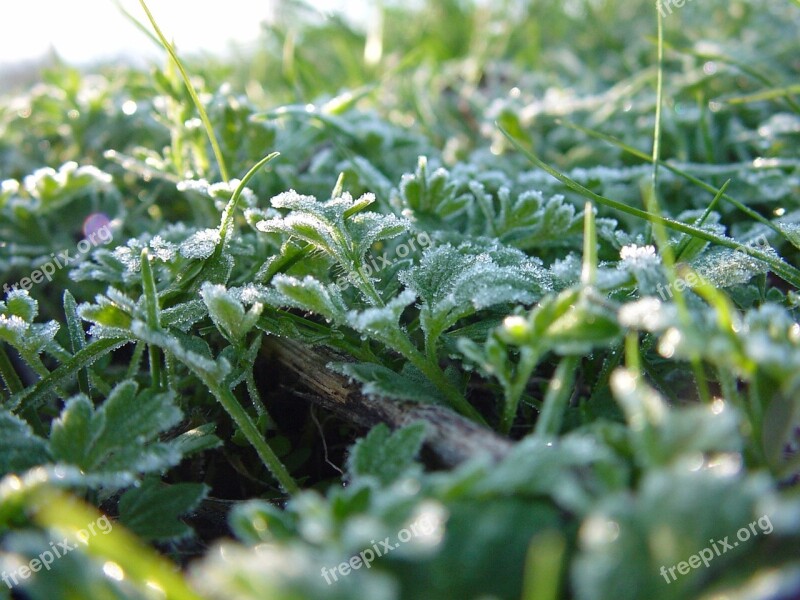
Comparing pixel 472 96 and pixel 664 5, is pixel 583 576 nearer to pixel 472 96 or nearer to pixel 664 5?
pixel 472 96

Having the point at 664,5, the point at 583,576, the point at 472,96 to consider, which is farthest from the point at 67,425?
the point at 664,5

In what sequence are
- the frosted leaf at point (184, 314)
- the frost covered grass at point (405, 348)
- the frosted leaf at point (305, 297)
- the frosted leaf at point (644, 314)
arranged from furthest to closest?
the frosted leaf at point (184, 314) → the frosted leaf at point (305, 297) → the frosted leaf at point (644, 314) → the frost covered grass at point (405, 348)

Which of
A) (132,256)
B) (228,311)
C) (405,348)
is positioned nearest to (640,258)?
(405,348)

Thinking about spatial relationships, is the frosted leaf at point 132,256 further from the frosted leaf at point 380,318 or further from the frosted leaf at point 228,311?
the frosted leaf at point 380,318

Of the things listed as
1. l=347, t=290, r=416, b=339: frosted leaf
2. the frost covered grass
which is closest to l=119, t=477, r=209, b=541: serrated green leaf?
the frost covered grass

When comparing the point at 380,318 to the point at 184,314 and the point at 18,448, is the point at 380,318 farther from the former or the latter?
the point at 18,448

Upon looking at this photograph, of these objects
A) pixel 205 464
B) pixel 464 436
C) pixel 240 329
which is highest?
pixel 240 329

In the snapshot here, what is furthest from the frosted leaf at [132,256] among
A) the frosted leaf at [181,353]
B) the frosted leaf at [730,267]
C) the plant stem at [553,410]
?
the frosted leaf at [730,267]
